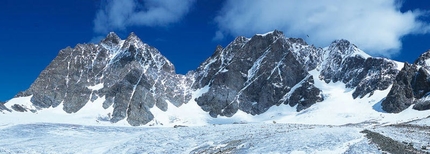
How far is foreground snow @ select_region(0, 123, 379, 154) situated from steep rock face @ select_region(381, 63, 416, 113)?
355ft

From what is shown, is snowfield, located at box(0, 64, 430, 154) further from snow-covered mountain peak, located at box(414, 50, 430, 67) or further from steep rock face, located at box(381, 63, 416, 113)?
snow-covered mountain peak, located at box(414, 50, 430, 67)

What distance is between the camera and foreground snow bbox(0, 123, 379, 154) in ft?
115

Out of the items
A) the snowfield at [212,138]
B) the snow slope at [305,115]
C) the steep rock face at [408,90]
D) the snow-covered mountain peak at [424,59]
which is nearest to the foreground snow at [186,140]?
the snowfield at [212,138]

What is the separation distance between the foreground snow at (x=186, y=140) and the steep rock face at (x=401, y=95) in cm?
10829

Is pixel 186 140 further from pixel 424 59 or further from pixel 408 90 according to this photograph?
pixel 424 59

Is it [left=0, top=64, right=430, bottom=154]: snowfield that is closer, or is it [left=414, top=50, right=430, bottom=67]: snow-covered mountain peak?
[left=0, top=64, right=430, bottom=154]: snowfield

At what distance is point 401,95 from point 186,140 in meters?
124

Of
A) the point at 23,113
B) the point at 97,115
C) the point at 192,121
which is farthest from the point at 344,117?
the point at 23,113

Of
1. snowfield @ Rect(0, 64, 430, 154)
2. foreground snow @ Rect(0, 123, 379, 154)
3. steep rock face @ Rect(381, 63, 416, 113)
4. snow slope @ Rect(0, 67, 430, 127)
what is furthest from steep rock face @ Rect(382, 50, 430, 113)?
foreground snow @ Rect(0, 123, 379, 154)

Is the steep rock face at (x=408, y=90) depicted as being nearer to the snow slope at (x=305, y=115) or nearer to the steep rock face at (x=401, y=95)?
the steep rock face at (x=401, y=95)

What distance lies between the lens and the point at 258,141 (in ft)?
128

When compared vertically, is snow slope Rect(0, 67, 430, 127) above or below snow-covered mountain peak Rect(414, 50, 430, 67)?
below

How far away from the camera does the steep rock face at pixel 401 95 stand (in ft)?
477

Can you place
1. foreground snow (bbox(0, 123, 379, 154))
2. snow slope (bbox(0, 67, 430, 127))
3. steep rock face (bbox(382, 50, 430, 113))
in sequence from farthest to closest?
steep rock face (bbox(382, 50, 430, 113))
snow slope (bbox(0, 67, 430, 127))
foreground snow (bbox(0, 123, 379, 154))
